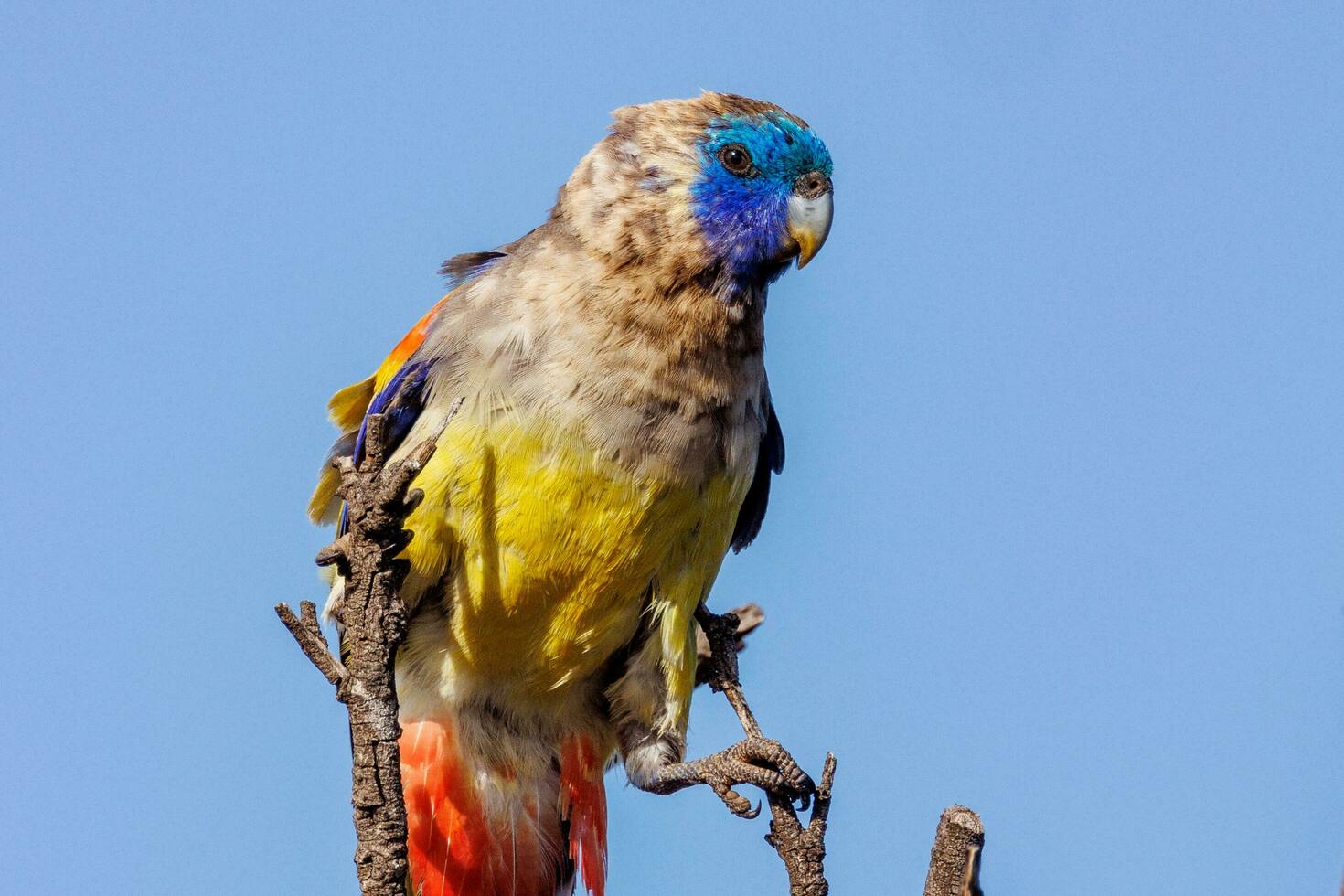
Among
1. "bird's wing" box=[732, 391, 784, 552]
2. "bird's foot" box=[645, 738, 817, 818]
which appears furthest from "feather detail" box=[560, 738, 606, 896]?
"bird's wing" box=[732, 391, 784, 552]

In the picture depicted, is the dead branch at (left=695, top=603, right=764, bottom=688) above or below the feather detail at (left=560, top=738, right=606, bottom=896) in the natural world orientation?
above

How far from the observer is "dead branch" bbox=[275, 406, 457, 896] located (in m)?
4.38

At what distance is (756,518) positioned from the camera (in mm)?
6398

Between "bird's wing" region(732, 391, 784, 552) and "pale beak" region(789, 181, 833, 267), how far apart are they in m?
0.71

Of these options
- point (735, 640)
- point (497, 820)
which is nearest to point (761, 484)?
point (735, 640)

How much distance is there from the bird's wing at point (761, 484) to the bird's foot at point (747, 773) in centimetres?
110

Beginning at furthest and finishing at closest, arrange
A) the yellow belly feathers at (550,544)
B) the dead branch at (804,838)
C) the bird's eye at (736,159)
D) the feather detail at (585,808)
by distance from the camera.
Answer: the feather detail at (585,808)
the bird's eye at (736,159)
the yellow belly feathers at (550,544)
the dead branch at (804,838)

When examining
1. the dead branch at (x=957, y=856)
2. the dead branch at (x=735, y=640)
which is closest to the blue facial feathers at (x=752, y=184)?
the dead branch at (x=735, y=640)

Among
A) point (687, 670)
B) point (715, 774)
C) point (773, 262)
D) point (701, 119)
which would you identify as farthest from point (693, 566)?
point (701, 119)

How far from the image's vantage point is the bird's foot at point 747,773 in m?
4.70

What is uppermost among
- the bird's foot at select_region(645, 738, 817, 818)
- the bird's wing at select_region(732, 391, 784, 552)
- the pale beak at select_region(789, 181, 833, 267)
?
the pale beak at select_region(789, 181, 833, 267)

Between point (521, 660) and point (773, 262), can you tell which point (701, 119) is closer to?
point (773, 262)

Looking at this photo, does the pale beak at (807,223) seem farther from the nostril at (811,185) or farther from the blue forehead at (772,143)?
the blue forehead at (772,143)

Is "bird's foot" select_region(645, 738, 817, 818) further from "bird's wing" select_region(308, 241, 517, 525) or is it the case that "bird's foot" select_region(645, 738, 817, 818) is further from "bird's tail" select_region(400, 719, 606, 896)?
"bird's wing" select_region(308, 241, 517, 525)
